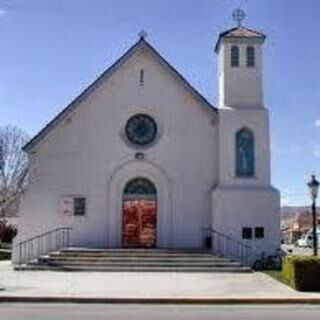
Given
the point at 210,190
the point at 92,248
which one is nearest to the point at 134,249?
the point at 92,248

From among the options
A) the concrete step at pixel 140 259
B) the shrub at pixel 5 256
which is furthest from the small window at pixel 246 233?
the shrub at pixel 5 256

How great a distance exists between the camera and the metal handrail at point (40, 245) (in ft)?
123

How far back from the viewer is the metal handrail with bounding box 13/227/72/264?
1474 inches

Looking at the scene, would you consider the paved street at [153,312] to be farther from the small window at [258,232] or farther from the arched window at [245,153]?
the arched window at [245,153]

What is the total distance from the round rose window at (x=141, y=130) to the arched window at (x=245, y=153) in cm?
404

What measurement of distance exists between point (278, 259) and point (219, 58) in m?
10.5

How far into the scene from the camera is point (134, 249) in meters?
36.3

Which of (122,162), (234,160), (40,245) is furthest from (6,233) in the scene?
(234,160)

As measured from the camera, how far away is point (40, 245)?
1478 inches

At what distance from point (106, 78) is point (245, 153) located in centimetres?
753

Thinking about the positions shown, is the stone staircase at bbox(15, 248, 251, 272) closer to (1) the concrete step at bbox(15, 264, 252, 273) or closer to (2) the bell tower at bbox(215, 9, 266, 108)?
(1) the concrete step at bbox(15, 264, 252, 273)

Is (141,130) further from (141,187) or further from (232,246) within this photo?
(232,246)

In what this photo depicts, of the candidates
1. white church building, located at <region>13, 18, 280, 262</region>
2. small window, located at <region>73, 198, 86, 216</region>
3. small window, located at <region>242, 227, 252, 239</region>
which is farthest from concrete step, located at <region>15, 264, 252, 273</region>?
small window, located at <region>73, 198, 86, 216</region>

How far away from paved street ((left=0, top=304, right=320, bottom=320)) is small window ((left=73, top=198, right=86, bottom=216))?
1672 centimetres
